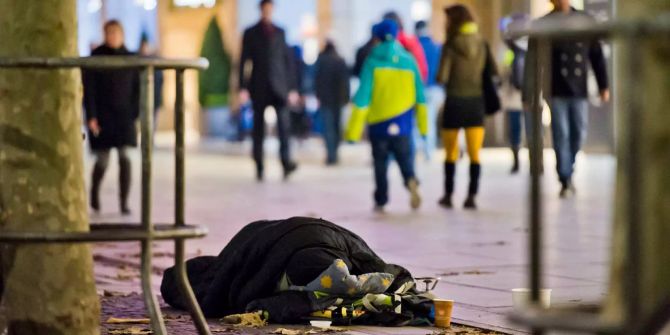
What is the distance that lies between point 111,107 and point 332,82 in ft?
30.3

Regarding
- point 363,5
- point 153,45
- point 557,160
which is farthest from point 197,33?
point 557,160

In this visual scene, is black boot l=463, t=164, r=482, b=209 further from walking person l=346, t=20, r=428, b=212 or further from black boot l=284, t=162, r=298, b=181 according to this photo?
black boot l=284, t=162, r=298, b=181

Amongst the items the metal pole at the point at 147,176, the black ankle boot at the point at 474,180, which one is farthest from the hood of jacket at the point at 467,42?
the metal pole at the point at 147,176

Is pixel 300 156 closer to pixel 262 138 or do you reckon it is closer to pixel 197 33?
pixel 262 138

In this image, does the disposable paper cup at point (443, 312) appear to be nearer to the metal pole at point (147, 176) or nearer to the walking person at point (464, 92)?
the metal pole at point (147, 176)

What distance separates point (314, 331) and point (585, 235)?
16.0ft

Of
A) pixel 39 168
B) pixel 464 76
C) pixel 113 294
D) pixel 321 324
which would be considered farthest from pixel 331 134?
pixel 39 168

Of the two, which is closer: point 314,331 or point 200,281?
point 314,331

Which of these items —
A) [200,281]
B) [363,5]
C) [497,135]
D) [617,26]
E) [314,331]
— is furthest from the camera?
[363,5]

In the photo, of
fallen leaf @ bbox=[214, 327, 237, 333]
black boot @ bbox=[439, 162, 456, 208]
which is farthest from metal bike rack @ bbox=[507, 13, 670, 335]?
black boot @ bbox=[439, 162, 456, 208]

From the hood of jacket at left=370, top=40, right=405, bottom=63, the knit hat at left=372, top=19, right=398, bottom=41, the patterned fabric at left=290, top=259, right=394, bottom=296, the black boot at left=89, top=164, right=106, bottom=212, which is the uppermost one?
the knit hat at left=372, top=19, right=398, bottom=41

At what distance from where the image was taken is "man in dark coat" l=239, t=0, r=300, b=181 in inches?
725

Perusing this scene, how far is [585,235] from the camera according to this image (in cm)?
1091

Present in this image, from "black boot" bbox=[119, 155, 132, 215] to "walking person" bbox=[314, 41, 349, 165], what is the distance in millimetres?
8904
